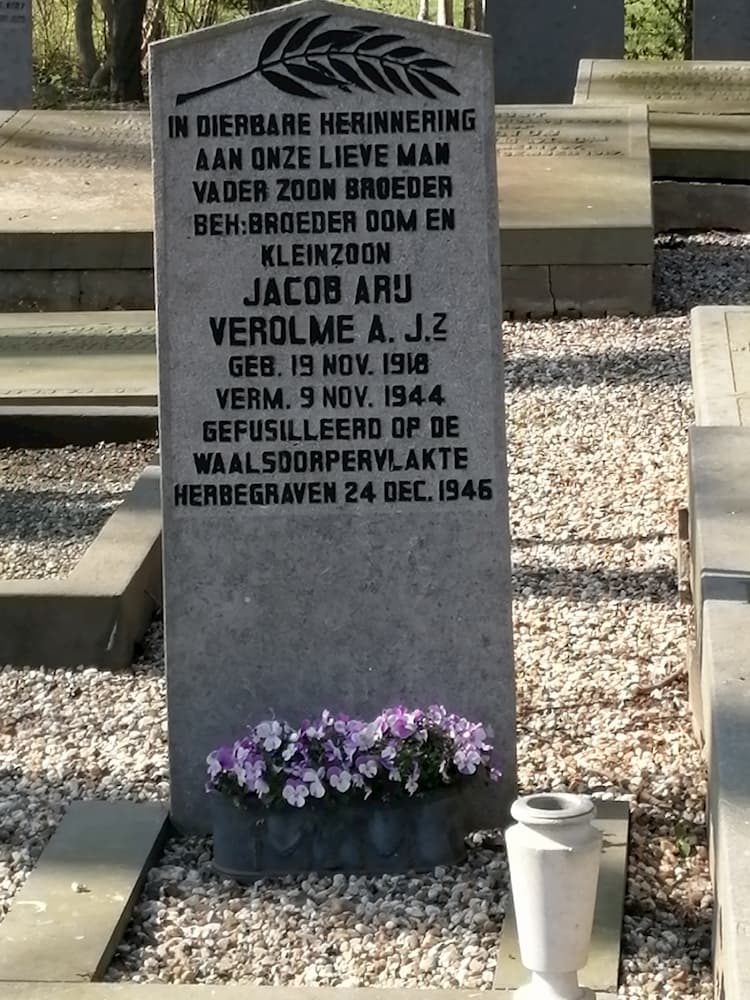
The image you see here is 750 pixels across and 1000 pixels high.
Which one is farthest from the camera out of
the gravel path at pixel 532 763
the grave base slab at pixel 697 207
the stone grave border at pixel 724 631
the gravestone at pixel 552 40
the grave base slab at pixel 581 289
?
the gravestone at pixel 552 40

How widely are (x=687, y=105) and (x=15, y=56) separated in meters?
6.49

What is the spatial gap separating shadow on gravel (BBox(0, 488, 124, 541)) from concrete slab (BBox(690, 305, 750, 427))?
2290mm

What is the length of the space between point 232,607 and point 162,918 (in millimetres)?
693

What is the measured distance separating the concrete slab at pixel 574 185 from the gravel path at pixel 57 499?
7.88 feet

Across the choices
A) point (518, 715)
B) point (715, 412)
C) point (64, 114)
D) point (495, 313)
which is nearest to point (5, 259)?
point (64, 114)

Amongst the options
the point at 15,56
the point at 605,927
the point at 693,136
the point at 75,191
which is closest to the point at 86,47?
Answer: the point at 15,56

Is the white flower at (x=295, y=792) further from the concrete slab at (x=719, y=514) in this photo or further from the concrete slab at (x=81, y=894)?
the concrete slab at (x=719, y=514)

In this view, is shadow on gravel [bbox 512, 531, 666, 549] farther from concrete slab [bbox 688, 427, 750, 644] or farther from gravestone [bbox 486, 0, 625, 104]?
gravestone [bbox 486, 0, 625, 104]

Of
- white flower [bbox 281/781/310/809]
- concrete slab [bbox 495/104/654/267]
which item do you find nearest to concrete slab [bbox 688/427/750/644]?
white flower [bbox 281/781/310/809]

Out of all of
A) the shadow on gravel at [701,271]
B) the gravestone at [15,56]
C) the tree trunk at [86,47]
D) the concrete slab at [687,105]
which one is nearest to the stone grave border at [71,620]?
the shadow on gravel at [701,271]

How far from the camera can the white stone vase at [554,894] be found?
2.97 meters

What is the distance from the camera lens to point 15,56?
17594mm

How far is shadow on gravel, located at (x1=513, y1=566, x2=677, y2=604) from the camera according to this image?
5.87 metres

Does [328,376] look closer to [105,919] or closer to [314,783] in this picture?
[314,783]
